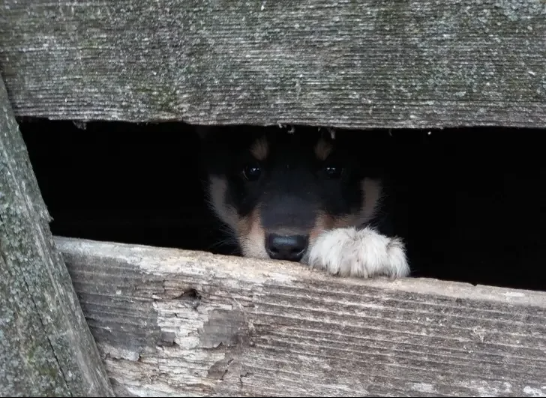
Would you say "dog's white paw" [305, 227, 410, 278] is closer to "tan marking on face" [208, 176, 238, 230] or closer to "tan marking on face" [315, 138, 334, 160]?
"tan marking on face" [315, 138, 334, 160]

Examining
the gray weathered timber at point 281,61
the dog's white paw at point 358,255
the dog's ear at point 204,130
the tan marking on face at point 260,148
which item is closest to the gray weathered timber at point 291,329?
the dog's white paw at point 358,255

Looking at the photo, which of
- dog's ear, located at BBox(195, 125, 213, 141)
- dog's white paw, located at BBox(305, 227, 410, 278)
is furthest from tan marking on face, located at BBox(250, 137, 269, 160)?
dog's white paw, located at BBox(305, 227, 410, 278)

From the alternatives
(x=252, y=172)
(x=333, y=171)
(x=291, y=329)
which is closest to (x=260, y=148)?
(x=252, y=172)

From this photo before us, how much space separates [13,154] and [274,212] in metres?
1.05

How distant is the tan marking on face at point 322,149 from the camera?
8.15 ft

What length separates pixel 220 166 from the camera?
2.95m

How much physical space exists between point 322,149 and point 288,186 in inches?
7.9

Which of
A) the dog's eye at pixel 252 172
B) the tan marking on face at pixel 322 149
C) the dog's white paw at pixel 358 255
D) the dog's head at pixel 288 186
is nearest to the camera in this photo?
the dog's white paw at pixel 358 255

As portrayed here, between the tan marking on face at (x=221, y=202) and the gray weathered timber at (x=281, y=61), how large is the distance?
4.77ft

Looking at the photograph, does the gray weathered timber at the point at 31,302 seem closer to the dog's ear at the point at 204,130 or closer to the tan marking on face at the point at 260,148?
the tan marking on face at the point at 260,148

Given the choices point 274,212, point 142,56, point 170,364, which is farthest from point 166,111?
point 274,212

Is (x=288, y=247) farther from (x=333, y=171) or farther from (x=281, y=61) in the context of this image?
(x=281, y=61)

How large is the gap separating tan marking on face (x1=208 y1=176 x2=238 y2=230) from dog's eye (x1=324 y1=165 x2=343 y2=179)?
503 millimetres

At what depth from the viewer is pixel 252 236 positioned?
94.1 inches
